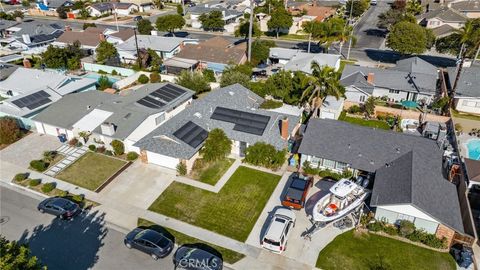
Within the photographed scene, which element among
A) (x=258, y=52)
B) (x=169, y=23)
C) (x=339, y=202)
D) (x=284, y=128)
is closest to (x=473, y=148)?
(x=339, y=202)

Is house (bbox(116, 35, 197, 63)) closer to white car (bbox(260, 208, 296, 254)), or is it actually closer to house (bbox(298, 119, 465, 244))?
house (bbox(298, 119, 465, 244))

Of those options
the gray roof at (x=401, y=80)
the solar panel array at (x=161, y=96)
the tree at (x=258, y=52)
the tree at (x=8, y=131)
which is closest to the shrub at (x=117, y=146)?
the solar panel array at (x=161, y=96)

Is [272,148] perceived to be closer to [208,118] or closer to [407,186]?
[208,118]

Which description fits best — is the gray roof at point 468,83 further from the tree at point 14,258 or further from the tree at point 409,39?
the tree at point 14,258

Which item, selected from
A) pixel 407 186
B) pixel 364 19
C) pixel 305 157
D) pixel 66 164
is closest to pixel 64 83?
pixel 66 164

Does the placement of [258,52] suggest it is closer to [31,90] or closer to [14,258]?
[31,90]

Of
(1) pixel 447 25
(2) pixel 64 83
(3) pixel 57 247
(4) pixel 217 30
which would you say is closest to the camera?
(3) pixel 57 247
